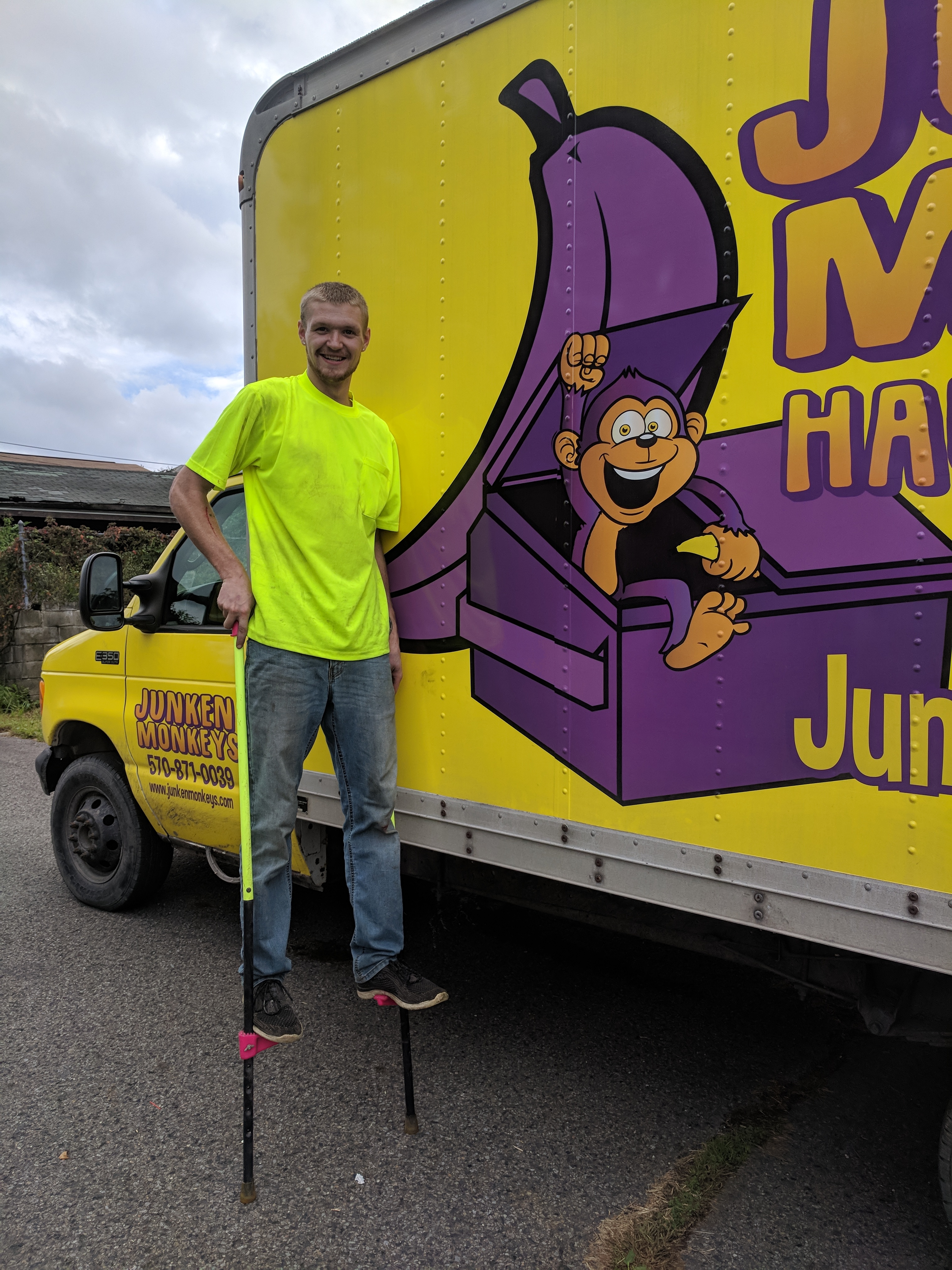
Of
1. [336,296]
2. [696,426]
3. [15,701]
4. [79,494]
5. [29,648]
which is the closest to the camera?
[696,426]

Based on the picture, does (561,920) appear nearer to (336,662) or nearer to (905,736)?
(336,662)

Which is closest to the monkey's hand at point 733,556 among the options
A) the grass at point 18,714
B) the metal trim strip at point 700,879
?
the metal trim strip at point 700,879

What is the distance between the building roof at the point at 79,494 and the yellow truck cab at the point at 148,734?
9475mm

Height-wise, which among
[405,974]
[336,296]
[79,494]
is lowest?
[405,974]

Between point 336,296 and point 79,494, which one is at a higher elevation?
point 79,494

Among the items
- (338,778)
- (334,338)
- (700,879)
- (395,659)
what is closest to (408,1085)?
(338,778)

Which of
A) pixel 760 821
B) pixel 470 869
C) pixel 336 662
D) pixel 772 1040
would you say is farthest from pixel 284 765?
pixel 772 1040

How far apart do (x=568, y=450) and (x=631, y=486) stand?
0.23 m

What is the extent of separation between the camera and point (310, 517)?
2611 mm

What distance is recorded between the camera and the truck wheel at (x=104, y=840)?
4.04 meters

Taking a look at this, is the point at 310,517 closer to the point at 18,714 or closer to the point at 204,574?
the point at 204,574

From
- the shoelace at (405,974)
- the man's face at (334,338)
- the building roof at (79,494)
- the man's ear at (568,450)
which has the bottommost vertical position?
the shoelace at (405,974)

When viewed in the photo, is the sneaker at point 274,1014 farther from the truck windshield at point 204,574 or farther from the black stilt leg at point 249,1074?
the truck windshield at point 204,574

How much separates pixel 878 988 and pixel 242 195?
130 inches
